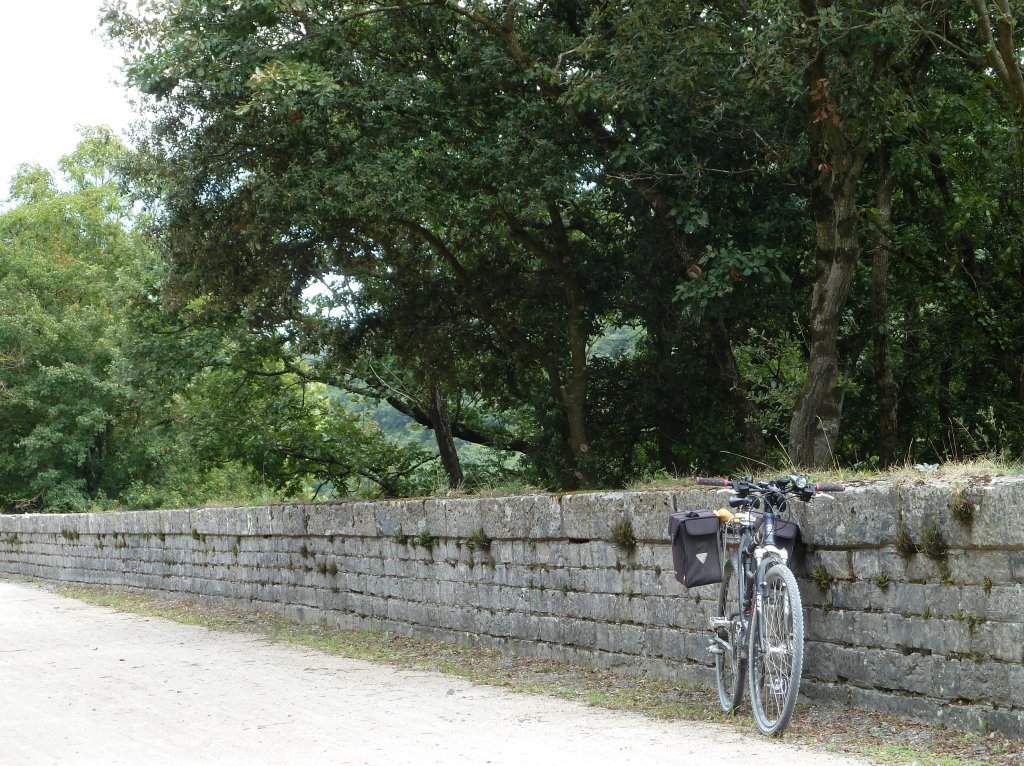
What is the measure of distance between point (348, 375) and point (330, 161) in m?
9.79

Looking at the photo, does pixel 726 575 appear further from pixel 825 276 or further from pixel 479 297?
pixel 479 297

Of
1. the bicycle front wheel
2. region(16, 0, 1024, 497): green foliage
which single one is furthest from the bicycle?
region(16, 0, 1024, 497): green foliage

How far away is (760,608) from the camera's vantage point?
533 centimetres

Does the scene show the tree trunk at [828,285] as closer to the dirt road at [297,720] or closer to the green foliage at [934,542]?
the dirt road at [297,720]

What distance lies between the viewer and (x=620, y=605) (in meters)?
7.10

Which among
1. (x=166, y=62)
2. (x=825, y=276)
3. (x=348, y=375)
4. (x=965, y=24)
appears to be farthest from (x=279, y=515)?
(x=348, y=375)

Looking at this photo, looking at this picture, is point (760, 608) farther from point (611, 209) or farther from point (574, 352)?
point (574, 352)

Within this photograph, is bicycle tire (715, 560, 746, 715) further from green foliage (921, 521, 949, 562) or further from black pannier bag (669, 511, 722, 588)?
green foliage (921, 521, 949, 562)

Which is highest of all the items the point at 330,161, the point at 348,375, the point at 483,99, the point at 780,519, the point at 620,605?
the point at 483,99

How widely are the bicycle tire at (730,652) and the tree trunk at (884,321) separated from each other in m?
8.41

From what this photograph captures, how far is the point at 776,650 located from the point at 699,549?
2.78 ft

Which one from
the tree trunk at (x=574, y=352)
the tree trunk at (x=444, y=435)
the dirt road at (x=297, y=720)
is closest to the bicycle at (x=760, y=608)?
the dirt road at (x=297, y=720)

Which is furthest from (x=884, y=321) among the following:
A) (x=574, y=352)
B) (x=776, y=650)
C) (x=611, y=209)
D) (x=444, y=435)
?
(x=444, y=435)

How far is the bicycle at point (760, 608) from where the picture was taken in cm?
507
